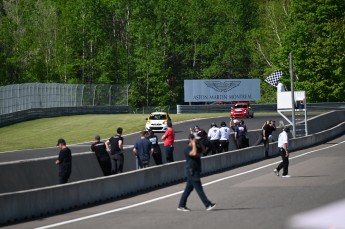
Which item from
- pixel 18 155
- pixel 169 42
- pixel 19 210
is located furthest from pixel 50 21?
pixel 19 210

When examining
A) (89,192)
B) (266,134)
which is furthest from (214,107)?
(89,192)

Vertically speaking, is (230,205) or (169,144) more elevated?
(169,144)

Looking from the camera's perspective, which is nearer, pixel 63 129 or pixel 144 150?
pixel 144 150

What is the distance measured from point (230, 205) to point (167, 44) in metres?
82.8

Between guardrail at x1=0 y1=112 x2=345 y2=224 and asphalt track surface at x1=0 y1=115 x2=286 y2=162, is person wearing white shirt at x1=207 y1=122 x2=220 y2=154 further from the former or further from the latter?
asphalt track surface at x1=0 y1=115 x2=286 y2=162

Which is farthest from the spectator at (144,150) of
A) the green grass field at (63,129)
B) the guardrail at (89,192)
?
the green grass field at (63,129)

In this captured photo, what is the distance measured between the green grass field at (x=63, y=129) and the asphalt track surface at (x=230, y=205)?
84.1ft

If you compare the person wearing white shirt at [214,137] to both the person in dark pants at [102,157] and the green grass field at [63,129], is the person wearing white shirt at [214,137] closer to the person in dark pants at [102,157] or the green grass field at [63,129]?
the person in dark pants at [102,157]

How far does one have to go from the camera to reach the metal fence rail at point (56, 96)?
6075 centimetres

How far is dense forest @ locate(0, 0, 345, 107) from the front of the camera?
91375 millimetres

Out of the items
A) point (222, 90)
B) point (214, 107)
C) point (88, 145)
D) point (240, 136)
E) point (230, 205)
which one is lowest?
point (88, 145)

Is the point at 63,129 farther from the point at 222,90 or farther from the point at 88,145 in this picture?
the point at 222,90

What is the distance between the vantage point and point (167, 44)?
101 metres

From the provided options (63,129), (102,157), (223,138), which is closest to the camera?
(102,157)
